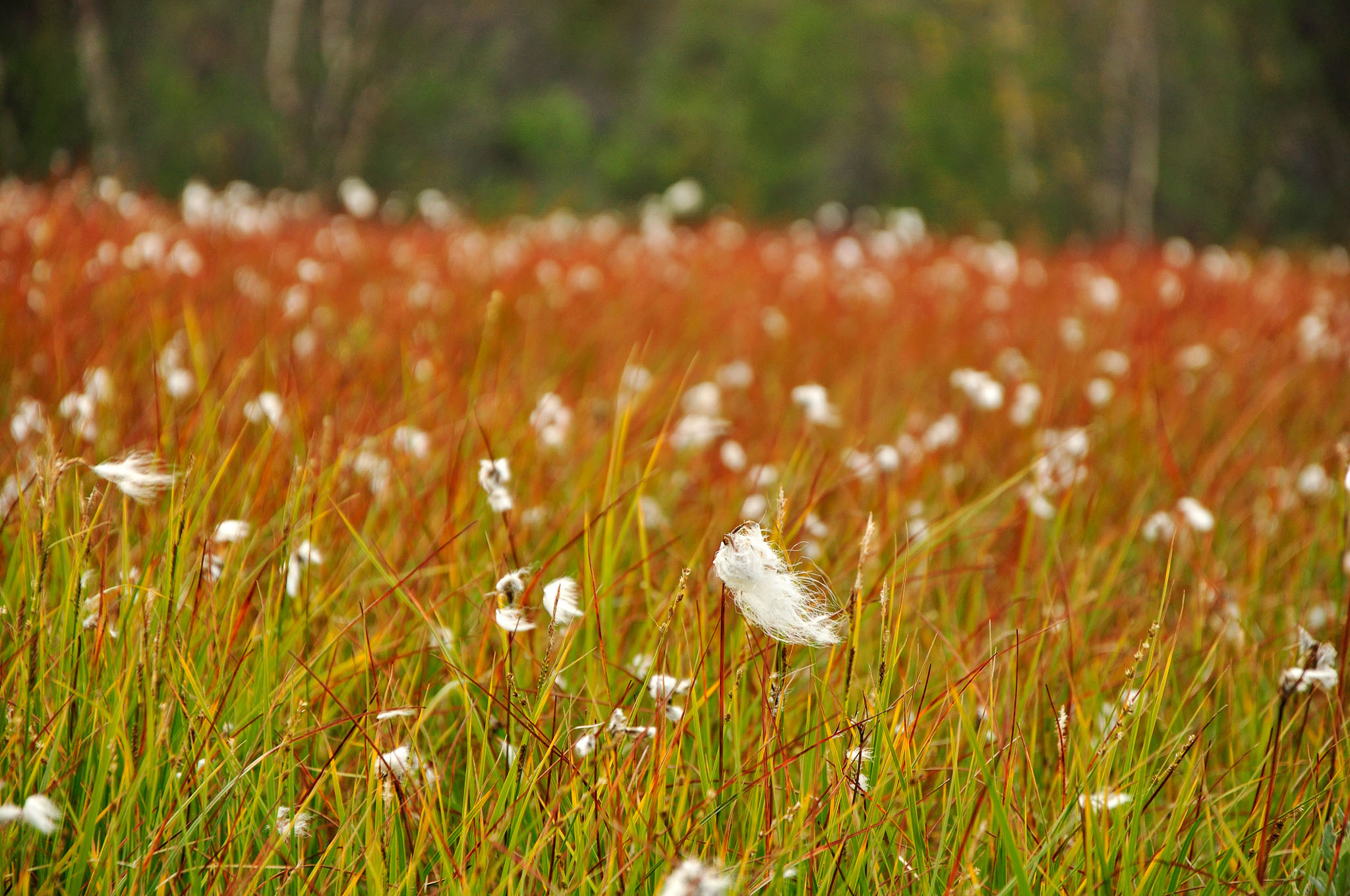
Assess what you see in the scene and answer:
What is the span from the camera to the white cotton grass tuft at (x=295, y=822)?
1.14 metres

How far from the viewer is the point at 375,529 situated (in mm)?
1955

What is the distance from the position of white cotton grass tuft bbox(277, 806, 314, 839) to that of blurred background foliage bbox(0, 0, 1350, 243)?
12.2 metres

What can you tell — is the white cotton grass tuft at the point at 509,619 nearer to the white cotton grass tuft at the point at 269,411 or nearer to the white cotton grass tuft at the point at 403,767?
the white cotton grass tuft at the point at 403,767

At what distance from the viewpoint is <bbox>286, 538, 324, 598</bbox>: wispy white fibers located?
1.48 metres

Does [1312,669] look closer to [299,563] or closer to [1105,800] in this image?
[1105,800]

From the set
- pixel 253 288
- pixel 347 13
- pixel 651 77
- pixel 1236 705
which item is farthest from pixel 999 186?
pixel 1236 705

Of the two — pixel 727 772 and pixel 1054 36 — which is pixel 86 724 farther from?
pixel 1054 36

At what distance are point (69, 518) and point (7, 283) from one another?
1813mm

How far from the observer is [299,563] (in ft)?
5.04

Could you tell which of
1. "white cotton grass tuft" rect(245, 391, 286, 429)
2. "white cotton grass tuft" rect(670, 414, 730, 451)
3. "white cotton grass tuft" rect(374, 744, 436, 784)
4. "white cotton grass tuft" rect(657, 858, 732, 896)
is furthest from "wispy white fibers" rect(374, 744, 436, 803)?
"white cotton grass tuft" rect(670, 414, 730, 451)

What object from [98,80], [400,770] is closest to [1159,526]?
[400,770]

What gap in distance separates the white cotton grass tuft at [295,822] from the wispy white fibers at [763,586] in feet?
1.81

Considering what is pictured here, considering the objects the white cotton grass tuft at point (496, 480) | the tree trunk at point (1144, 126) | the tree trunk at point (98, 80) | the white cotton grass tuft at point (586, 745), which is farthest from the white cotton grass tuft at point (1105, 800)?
the tree trunk at point (1144, 126)

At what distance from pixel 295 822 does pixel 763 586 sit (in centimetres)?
60
